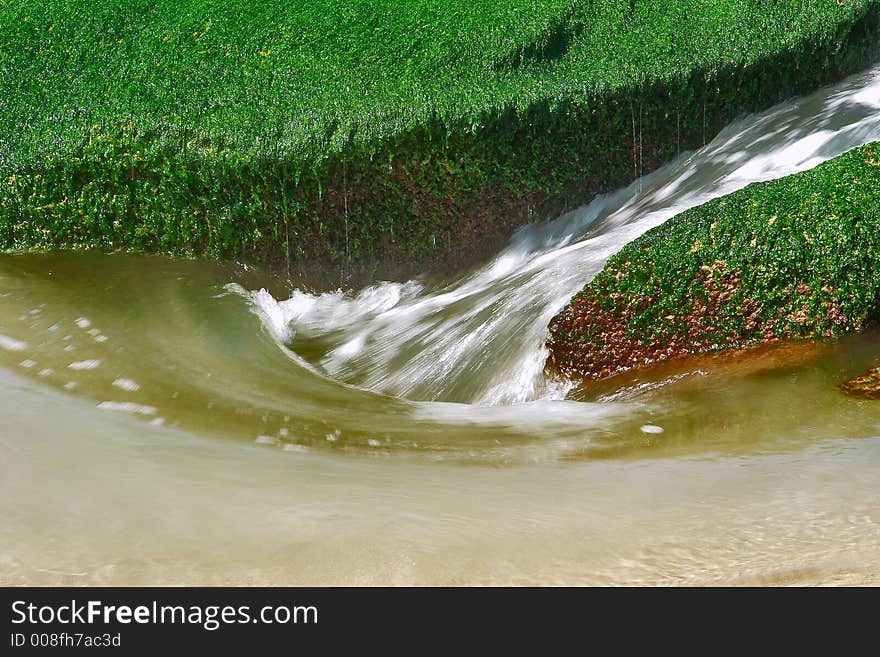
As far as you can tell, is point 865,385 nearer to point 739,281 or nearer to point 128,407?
point 739,281

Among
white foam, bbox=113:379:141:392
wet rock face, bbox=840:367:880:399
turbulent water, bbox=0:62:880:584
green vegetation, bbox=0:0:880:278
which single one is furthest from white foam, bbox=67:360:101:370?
wet rock face, bbox=840:367:880:399

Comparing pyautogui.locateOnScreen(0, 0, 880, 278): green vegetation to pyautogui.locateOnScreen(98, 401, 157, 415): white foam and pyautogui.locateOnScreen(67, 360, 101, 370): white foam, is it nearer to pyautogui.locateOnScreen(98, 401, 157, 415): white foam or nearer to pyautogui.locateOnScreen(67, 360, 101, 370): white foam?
pyautogui.locateOnScreen(67, 360, 101, 370): white foam

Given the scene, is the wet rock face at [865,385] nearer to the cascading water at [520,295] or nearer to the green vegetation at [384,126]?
the cascading water at [520,295]

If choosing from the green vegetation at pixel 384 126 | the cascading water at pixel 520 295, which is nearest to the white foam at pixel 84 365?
the cascading water at pixel 520 295

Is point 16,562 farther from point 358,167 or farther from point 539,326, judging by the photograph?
point 358,167

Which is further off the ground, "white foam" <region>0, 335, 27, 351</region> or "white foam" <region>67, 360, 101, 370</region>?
"white foam" <region>0, 335, 27, 351</region>

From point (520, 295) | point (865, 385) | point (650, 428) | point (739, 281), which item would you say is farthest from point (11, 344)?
point (865, 385)
